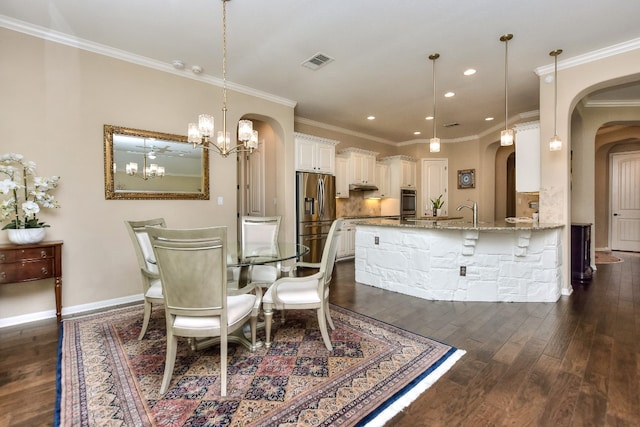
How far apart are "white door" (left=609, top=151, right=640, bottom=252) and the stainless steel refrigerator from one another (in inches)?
277

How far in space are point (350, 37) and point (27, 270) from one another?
388cm

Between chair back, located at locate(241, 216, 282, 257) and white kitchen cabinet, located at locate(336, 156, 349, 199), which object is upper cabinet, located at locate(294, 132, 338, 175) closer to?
white kitchen cabinet, located at locate(336, 156, 349, 199)

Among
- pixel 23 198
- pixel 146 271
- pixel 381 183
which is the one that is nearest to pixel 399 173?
pixel 381 183

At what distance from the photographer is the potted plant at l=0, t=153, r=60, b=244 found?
8.98ft

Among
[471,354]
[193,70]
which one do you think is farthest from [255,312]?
[193,70]

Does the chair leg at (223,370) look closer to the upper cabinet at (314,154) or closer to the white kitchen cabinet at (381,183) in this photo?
the upper cabinet at (314,154)

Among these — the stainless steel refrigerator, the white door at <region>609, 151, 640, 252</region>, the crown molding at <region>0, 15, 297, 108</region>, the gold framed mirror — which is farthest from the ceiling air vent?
the white door at <region>609, 151, 640, 252</region>

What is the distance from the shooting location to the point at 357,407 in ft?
5.49

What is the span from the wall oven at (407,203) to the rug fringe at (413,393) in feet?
17.5

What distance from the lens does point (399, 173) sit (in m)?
7.25

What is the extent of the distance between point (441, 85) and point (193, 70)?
3.45 meters

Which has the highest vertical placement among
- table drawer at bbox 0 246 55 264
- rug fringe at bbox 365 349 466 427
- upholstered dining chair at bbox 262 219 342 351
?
table drawer at bbox 0 246 55 264

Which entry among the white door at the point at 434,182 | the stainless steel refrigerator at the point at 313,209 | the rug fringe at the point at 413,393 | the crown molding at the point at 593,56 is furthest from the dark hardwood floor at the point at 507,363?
the white door at the point at 434,182

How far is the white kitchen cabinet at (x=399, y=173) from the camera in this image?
23.9 feet
